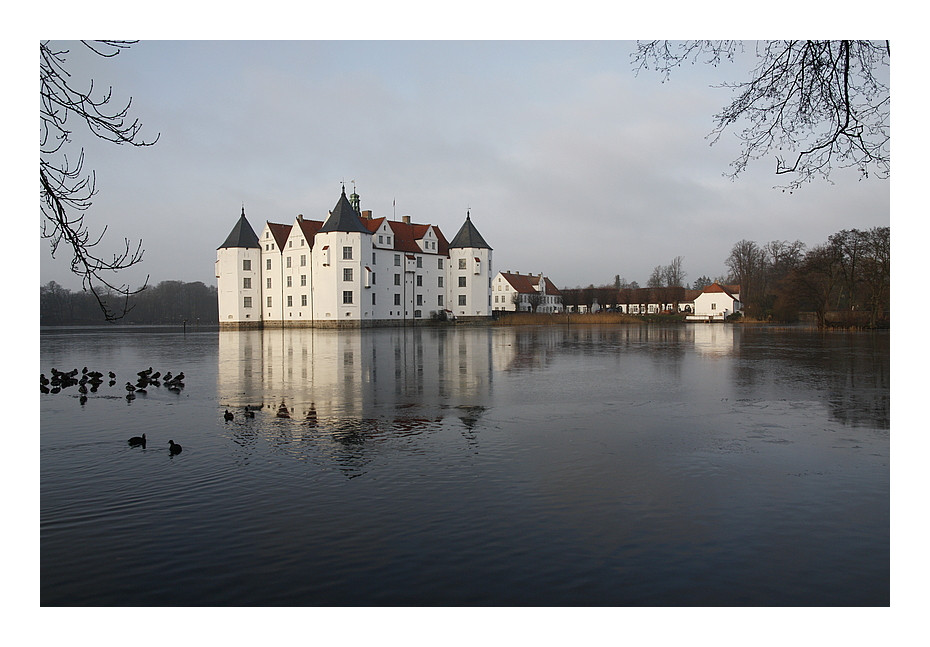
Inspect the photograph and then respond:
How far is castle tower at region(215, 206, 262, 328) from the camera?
64812mm

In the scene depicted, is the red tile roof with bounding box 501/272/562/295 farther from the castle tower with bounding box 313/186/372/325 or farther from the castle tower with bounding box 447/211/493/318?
the castle tower with bounding box 313/186/372/325

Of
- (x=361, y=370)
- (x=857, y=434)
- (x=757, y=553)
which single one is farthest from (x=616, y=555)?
(x=361, y=370)

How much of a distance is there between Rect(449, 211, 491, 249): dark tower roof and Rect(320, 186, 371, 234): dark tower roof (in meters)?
13.7

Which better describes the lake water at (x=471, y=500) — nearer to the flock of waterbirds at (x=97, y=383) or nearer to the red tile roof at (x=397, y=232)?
the flock of waterbirds at (x=97, y=383)

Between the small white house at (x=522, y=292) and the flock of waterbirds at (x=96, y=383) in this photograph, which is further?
the small white house at (x=522, y=292)

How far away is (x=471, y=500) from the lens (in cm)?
634

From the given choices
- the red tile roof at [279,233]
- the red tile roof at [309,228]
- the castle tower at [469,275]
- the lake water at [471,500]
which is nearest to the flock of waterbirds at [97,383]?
the lake water at [471,500]

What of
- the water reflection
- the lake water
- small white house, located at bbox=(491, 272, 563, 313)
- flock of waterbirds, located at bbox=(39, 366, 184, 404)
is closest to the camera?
the lake water

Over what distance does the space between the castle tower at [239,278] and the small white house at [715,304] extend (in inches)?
2185

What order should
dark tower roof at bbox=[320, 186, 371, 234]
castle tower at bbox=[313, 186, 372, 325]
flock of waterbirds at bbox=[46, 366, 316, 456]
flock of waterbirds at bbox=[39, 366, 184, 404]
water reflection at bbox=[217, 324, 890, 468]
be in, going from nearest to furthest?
water reflection at bbox=[217, 324, 890, 468] → flock of waterbirds at bbox=[46, 366, 316, 456] → flock of waterbirds at bbox=[39, 366, 184, 404] → castle tower at bbox=[313, 186, 372, 325] → dark tower roof at bbox=[320, 186, 371, 234]

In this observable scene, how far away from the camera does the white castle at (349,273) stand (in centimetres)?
6122

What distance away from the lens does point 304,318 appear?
6372 cm

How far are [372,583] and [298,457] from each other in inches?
153

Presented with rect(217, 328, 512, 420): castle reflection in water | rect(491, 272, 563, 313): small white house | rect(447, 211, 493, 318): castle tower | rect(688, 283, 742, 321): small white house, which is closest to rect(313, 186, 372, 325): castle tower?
rect(447, 211, 493, 318): castle tower
